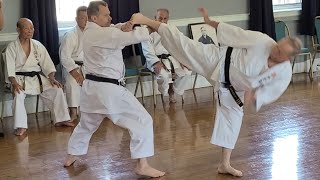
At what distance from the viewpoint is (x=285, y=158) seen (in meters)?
4.22

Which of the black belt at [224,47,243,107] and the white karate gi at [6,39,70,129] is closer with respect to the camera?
the black belt at [224,47,243,107]

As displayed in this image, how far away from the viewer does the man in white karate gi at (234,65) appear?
141 inches

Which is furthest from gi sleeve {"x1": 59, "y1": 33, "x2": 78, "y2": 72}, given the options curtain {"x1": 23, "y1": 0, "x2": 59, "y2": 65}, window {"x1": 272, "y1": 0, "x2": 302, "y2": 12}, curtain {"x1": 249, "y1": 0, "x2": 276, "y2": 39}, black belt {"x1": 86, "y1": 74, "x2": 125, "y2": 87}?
window {"x1": 272, "y1": 0, "x2": 302, "y2": 12}

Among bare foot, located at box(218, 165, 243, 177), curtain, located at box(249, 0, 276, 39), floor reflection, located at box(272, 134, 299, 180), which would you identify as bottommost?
floor reflection, located at box(272, 134, 299, 180)

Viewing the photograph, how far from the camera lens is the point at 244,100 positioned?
3.66 m

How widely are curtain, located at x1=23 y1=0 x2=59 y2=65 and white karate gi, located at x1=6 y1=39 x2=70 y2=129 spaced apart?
43 cm

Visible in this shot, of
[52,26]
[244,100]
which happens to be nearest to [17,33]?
[52,26]

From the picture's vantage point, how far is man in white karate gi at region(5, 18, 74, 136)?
5.60m

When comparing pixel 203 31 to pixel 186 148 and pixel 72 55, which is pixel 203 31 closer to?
pixel 72 55

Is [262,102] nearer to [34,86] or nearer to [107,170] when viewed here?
[107,170]

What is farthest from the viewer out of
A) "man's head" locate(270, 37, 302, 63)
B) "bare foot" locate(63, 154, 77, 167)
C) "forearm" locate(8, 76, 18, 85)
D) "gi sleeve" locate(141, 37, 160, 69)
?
"gi sleeve" locate(141, 37, 160, 69)

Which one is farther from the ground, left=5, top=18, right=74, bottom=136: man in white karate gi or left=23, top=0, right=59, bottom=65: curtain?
left=23, top=0, right=59, bottom=65: curtain

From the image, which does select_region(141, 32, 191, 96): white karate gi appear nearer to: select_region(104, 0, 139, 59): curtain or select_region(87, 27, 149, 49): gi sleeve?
select_region(104, 0, 139, 59): curtain

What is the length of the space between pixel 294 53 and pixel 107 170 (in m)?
1.58
